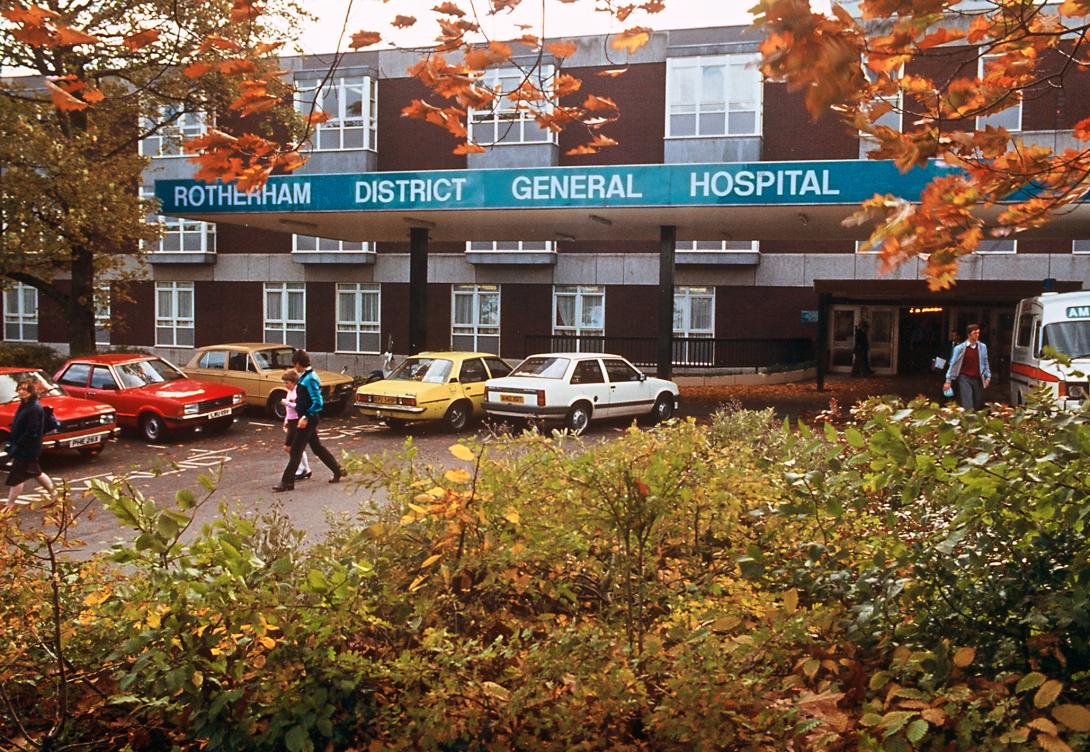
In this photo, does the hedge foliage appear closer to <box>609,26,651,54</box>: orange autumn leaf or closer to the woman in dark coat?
<box>609,26,651,54</box>: orange autumn leaf

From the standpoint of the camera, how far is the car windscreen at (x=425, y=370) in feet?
58.3

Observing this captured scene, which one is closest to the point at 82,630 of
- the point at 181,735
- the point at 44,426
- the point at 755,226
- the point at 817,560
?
the point at 181,735

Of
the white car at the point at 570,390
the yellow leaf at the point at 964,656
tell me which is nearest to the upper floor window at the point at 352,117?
the white car at the point at 570,390

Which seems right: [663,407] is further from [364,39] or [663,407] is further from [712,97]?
[364,39]

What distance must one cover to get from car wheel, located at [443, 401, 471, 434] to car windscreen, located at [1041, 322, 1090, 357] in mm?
10575

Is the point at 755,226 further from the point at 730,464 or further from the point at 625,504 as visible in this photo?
the point at 625,504

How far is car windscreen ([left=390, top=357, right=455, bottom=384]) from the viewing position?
1777cm

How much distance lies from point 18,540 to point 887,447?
13.1 feet

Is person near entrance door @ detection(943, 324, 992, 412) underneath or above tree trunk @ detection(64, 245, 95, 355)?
underneath

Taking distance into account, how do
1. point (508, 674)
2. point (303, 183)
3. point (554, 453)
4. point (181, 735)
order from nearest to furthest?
1. point (508, 674)
2. point (181, 735)
3. point (554, 453)
4. point (303, 183)

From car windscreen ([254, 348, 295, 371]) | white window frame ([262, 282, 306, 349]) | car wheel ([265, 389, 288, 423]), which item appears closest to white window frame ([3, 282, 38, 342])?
white window frame ([262, 282, 306, 349])

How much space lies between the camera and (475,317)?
33438mm

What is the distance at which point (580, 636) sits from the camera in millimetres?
3412

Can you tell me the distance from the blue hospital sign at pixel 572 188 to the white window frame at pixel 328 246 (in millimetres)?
12687
